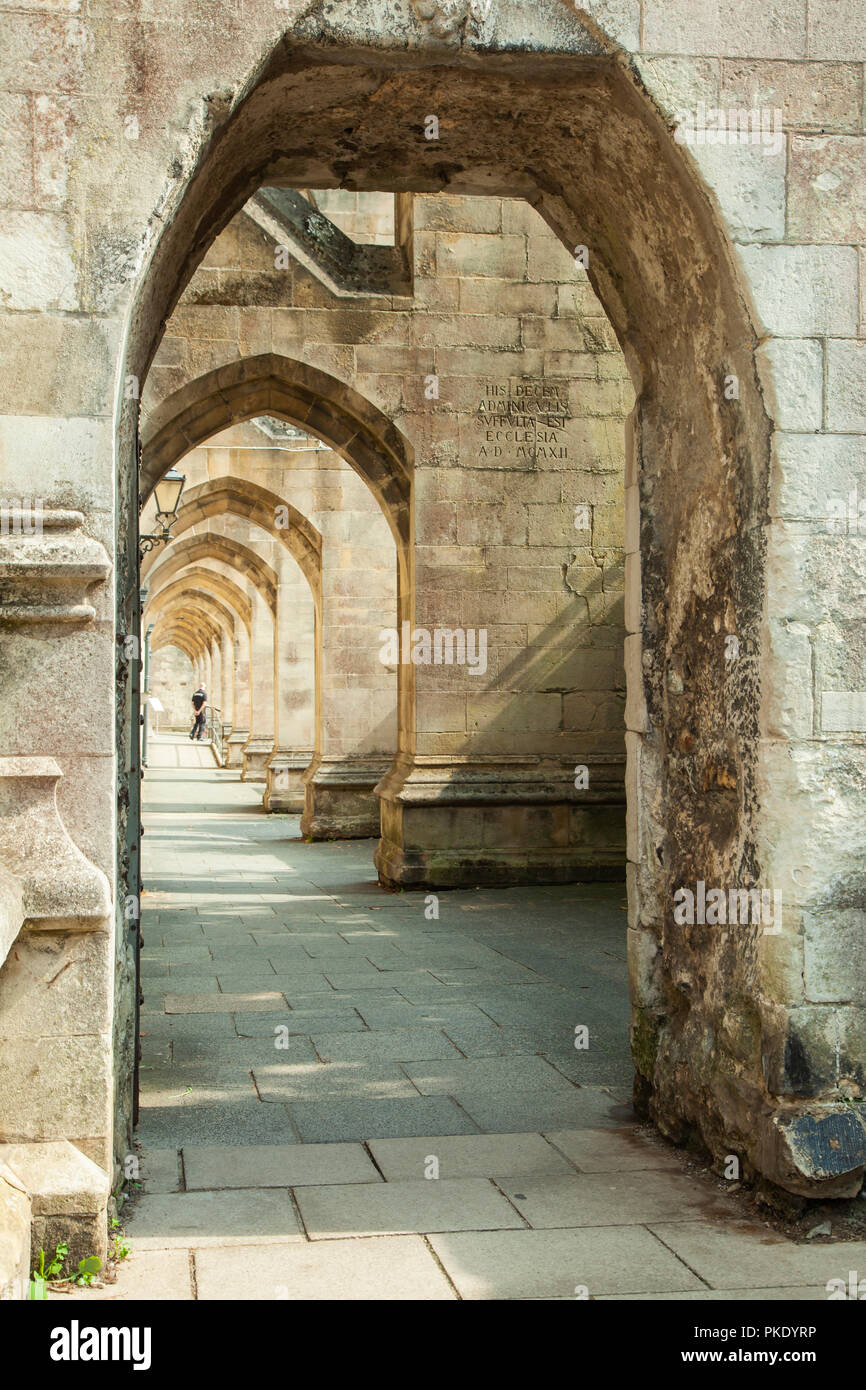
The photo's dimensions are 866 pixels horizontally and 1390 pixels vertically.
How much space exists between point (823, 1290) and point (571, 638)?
24.3 feet

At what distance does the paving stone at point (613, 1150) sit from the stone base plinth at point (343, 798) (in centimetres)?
954

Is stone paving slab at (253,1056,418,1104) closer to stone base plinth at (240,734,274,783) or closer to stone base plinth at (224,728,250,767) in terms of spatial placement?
stone base plinth at (240,734,274,783)

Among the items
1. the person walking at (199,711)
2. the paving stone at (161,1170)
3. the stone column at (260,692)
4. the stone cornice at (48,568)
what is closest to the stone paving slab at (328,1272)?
the paving stone at (161,1170)

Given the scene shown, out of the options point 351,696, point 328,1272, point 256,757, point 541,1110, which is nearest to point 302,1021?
point 541,1110

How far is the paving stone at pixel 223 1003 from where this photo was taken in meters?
5.88

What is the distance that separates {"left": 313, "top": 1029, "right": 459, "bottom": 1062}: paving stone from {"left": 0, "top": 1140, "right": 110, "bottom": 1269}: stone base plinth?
2026 mm

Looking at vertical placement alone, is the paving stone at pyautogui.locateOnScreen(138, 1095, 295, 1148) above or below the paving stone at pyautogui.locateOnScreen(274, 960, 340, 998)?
above

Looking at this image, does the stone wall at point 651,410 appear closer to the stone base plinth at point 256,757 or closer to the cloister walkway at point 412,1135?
the cloister walkway at point 412,1135

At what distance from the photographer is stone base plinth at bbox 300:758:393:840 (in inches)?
539

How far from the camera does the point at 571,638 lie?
33.2 feet

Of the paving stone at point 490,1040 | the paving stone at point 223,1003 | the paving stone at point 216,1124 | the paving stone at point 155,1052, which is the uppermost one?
the paving stone at point 216,1124

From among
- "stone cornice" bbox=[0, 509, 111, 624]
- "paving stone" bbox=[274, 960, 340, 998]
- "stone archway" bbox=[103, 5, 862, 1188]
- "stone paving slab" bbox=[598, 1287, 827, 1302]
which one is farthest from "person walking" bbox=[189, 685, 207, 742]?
"stone paving slab" bbox=[598, 1287, 827, 1302]

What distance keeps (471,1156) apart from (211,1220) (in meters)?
0.86

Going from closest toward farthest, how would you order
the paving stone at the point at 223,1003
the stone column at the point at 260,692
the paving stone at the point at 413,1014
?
the paving stone at the point at 413,1014, the paving stone at the point at 223,1003, the stone column at the point at 260,692
